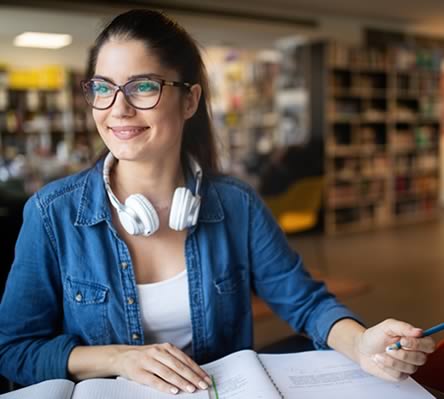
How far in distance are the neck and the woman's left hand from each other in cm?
52

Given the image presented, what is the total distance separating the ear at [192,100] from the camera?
3.84ft

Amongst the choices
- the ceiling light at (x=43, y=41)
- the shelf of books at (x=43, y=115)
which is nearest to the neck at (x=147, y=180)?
the ceiling light at (x=43, y=41)

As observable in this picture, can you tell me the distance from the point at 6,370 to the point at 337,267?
443cm

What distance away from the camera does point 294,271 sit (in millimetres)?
1260

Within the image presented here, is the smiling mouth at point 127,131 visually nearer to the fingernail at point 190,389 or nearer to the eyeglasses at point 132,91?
the eyeglasses at point 132,91

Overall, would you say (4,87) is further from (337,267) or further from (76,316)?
(76,316)

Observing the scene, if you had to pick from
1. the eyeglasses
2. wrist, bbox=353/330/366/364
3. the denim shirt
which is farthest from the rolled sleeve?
the eyeglasses

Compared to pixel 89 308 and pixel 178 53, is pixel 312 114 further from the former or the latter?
pixel 89 308

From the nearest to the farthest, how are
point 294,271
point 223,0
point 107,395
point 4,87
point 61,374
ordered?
point 107,395 → point 61,374 → point 294,271 → point 223,0 → point 4,87

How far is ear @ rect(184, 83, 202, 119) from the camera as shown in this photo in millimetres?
1171

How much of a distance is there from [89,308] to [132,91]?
46cm

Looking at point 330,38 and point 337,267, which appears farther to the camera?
point 330,38

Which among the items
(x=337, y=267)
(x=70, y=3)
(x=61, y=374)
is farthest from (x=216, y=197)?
(x=70, y=3)

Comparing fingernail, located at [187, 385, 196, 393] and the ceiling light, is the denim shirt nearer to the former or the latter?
fingernail, located at [187, 385, 196, 393]
